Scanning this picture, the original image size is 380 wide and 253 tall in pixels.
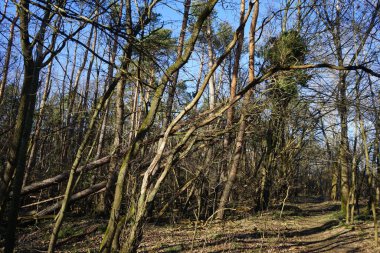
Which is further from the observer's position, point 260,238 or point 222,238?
point 260,238

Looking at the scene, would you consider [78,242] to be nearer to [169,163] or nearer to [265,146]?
[169,163]

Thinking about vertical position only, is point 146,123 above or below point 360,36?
below

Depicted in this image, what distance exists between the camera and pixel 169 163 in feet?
14.6

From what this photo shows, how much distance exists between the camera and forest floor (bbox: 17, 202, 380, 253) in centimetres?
792

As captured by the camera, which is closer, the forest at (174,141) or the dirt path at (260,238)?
the forest at (174,141)

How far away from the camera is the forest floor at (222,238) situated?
792cm

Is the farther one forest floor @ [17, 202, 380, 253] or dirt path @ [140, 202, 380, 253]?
dirt path @ [140, 202, 380, 253]

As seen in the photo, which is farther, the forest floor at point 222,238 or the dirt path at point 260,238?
the dirt path at point 260,238

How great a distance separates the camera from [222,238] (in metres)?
8.94

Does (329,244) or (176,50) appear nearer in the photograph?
(176,50)

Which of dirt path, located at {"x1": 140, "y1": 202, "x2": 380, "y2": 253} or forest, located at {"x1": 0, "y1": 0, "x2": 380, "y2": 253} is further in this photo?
dirt path, located at {"x1": 140, "y1": 202, "x2": 380, "y2": 253}

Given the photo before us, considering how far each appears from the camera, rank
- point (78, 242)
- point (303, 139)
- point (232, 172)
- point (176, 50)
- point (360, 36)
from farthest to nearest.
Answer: point (303, 139) → point (232, 172) → point (360, 36) → point (78, 242) → point (176, 50)

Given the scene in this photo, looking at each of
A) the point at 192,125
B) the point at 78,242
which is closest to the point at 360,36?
the point at 192,125

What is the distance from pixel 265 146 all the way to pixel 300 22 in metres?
5.24
